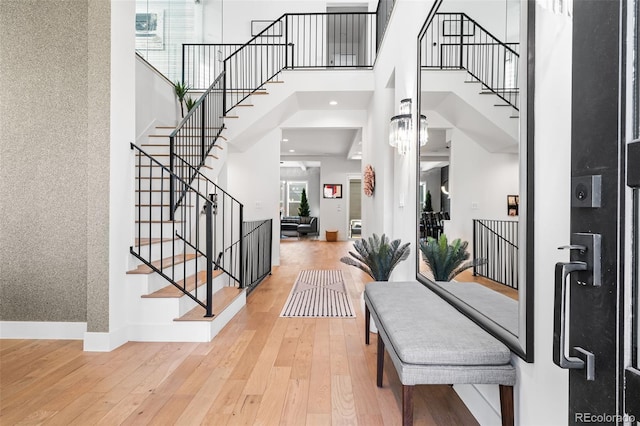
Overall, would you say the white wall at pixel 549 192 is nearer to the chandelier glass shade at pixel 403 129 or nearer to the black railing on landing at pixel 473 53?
the black railing on landing at pixel 473 53

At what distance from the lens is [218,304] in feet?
10.9

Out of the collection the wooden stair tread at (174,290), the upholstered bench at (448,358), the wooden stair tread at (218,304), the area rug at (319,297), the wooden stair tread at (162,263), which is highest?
the wooden stair tread at (162,263)

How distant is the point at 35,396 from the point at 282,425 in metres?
1.45

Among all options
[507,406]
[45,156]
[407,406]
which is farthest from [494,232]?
[45,156]

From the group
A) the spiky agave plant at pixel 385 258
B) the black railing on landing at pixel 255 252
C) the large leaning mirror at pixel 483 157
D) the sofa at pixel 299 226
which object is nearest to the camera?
the large leaning mirror at pixel 483 157

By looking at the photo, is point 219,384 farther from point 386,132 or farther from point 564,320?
point 386,132

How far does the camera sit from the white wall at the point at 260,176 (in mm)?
6953

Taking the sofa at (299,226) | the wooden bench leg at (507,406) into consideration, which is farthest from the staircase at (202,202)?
the sofa at (299,226)

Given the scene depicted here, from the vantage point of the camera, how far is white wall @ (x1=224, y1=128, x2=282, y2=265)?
22.8 ft

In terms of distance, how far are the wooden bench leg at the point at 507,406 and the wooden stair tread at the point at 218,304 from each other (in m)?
2.24

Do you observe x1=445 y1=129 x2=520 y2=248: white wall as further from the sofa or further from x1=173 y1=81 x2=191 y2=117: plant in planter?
the sofa

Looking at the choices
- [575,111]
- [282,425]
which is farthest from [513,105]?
[282,425]

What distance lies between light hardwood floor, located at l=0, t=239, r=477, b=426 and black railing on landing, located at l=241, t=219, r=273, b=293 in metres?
1.72

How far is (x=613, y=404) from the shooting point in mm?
715
